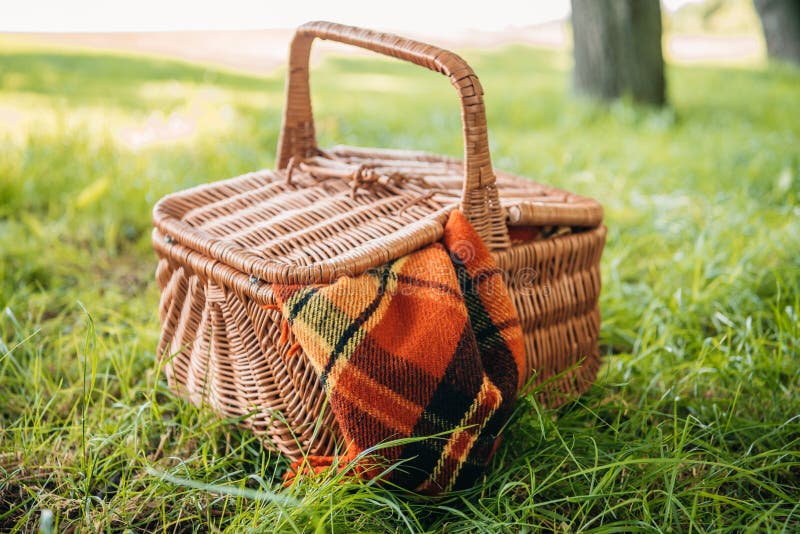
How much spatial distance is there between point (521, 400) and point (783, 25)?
9182 mm

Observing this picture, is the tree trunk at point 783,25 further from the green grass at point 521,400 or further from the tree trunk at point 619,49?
the tree trunk at point 619,49

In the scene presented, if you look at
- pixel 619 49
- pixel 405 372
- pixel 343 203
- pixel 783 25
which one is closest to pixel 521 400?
pixel 405 372

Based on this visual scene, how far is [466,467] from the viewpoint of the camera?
1.21m

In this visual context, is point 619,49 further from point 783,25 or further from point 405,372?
point 783,25

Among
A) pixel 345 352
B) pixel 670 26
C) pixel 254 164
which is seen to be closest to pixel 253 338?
pixel 345 352

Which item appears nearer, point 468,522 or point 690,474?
point 468,522

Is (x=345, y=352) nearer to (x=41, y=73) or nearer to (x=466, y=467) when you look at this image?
(x=466, y=467)

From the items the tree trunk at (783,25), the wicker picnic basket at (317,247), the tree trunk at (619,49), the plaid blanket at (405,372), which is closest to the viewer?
the plaid blanket at (405,372)

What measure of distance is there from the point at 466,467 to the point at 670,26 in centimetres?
1784

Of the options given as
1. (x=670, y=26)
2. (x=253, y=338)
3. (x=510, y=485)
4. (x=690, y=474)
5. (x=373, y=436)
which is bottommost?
(x=670, y=26)

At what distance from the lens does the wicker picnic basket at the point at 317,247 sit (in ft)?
4.27

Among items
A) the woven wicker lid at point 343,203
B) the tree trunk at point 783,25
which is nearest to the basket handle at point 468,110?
the woven wicker lid at point 343,203

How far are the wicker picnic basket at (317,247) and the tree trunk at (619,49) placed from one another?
3371 mm

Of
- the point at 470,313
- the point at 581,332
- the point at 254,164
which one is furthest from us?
the point at 254,164
